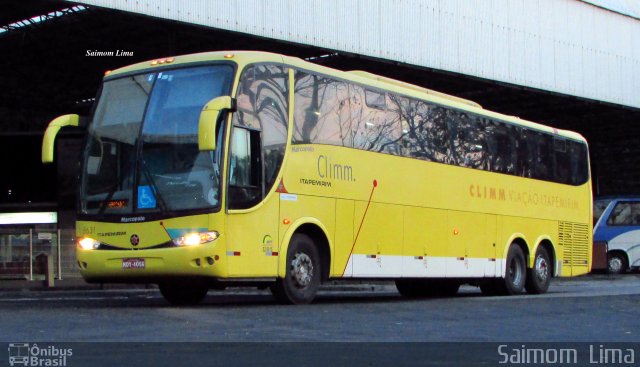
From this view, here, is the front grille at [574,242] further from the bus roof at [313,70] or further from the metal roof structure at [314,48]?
the metal roof structure at [314,48]

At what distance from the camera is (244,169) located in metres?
14.1

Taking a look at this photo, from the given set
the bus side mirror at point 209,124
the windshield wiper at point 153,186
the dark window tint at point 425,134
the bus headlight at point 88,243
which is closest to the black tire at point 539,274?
the dark window tint at point 425,134

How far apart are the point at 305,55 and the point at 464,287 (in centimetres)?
805

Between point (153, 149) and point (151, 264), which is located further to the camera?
point (153, 149)

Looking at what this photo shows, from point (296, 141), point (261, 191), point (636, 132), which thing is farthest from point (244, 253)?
point (636, 132)

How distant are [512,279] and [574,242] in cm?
289

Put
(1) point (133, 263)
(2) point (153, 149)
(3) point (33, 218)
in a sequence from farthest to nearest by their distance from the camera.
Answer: (3) point (33, 218)
(2) point (153, 149)
(1) point (133, 263)

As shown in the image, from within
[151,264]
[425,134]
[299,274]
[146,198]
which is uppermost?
[425,134]

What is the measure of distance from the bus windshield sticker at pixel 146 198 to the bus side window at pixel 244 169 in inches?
40.3

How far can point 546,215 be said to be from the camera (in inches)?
866

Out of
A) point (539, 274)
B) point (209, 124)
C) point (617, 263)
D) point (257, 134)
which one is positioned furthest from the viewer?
point (617, 263)
